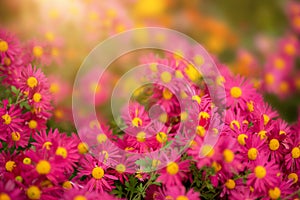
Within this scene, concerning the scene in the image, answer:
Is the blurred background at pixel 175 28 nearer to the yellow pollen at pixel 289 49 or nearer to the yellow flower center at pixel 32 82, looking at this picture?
the yellow pollen at pixel 289 49

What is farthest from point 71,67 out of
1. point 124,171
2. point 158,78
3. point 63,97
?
point 124,171

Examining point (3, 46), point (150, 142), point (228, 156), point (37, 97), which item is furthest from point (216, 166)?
point (3, 46)

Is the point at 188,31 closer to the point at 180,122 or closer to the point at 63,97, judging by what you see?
the point at 63,97

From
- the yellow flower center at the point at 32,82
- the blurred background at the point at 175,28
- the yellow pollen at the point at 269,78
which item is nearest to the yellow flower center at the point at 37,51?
the blurred background at the point at 175,28

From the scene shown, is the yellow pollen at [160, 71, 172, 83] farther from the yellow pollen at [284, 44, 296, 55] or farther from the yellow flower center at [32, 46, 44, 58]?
the yellow pollen at [284, 44, 296, 55]

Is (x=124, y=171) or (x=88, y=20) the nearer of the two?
(x=124, y=171)

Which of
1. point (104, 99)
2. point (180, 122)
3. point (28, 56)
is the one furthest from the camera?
point (104, 99)
